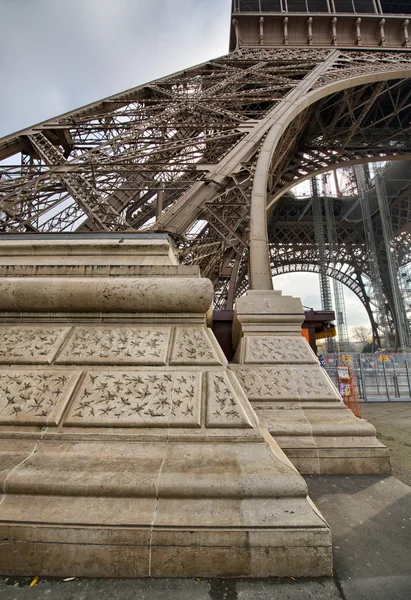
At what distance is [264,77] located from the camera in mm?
→ 13984

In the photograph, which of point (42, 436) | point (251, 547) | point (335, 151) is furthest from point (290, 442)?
point (335, 151)

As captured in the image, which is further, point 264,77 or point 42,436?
point 264,77

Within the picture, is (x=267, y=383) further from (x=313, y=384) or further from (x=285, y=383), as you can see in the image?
(x=313, y=384)

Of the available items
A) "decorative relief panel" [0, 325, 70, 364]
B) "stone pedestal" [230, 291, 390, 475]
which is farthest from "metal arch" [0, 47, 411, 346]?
"decorative relief panel" [0, 325, 70, 364]

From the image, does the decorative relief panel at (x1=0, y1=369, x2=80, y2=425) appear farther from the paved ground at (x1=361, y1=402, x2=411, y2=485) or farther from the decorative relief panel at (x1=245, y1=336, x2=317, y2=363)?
the paved ground at (x1=361, y1=402, x2=411, y2=485)

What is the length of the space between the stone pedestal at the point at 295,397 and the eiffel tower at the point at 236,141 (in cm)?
169

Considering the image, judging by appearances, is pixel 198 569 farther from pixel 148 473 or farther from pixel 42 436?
pixel 42 436

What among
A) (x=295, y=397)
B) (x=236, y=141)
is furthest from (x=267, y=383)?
(x=236, y=141)

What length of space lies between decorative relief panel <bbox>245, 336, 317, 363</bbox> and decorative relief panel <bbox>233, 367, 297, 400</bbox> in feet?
0.48

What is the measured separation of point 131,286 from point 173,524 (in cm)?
200

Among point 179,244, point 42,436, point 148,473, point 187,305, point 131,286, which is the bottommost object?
point 148,473

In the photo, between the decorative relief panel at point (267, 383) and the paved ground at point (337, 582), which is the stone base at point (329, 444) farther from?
the paved ground at point (337, 582)

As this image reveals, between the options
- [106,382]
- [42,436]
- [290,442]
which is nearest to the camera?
[42,436]

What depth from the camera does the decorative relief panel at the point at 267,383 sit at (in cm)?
331
